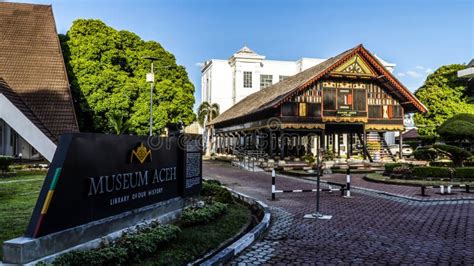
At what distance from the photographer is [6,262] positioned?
4.60m

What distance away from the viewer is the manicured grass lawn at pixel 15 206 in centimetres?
717

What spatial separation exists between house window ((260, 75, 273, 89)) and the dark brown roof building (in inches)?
1094

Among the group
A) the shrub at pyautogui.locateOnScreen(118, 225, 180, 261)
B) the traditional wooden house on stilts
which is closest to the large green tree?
the traditional wooden house on stilts

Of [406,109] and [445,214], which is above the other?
[406,109]

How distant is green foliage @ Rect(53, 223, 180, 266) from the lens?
494 cm

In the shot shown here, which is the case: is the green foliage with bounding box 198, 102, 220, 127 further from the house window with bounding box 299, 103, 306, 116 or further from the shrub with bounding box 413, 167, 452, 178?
the shrub with bounding box 413, 167, 452, 178

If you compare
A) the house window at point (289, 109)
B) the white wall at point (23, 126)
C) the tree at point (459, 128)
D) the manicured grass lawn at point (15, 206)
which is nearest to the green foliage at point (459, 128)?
the tree at point (459, 128)

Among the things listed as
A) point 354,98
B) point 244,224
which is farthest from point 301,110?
point 244,224

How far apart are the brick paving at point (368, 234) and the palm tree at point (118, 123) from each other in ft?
61.0

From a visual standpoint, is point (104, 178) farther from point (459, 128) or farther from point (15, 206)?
point (459, 128)

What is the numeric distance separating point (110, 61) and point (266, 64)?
24335 millimetres

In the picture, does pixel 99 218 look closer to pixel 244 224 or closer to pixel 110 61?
pixel 244 224

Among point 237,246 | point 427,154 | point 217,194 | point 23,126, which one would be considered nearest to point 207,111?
point 23,126

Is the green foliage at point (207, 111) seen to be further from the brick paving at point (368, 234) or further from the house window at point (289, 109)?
the brick paving at point (368, 234)
